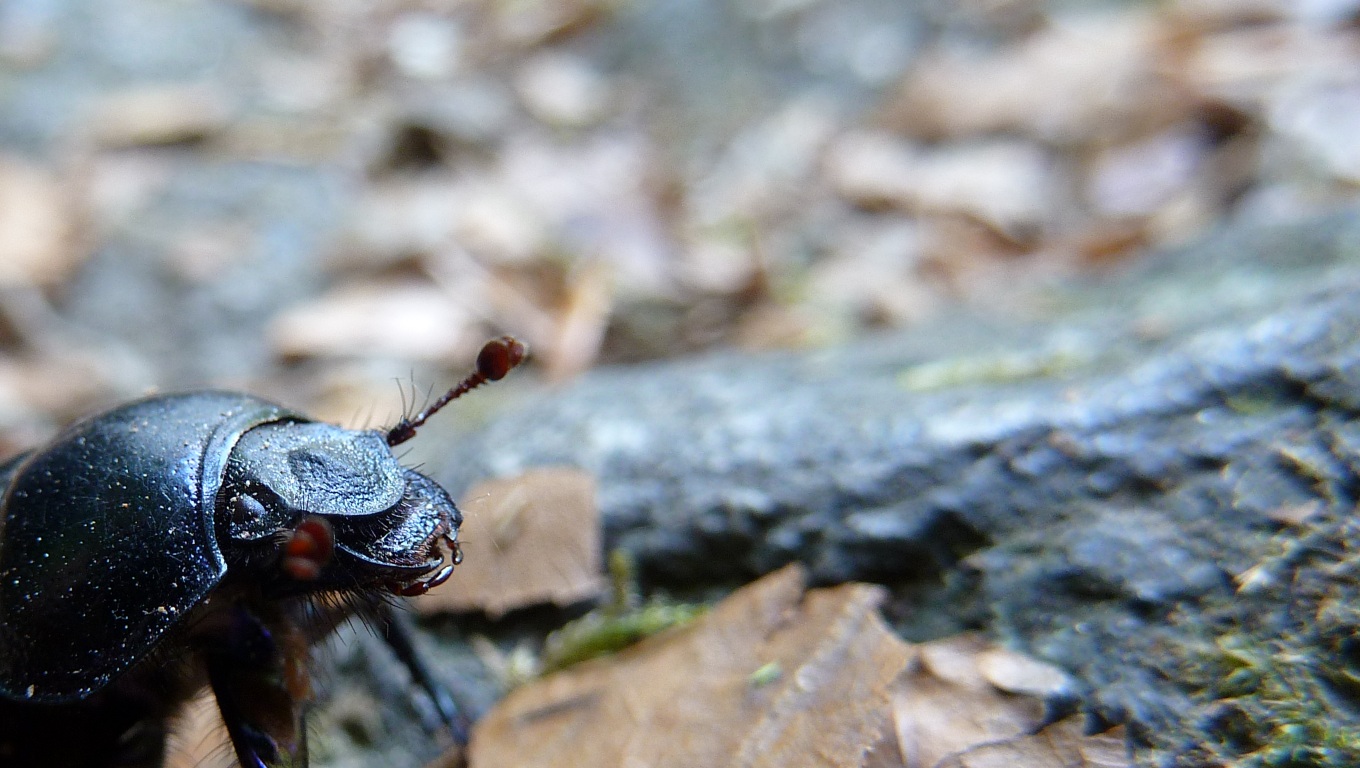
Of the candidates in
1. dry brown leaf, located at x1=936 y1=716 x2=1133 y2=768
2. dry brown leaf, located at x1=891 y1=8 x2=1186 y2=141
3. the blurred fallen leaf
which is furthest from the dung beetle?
dry brown leaf, located at x1=891 y1=8 x2=1186 y2=141

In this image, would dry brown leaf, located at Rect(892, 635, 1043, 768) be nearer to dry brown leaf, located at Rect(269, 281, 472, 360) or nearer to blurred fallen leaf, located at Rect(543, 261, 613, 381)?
blurred fallen leaf, located at Rect(543, 261, 613, 381)

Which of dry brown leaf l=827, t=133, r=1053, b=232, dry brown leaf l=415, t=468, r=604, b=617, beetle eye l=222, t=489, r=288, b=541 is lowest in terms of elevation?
dry brown leaf l=415, t=468, r=604, b=617

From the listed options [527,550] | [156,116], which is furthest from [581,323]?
[156,116]

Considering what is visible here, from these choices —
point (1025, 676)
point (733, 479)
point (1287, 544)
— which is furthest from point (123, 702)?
point (1287, 544)

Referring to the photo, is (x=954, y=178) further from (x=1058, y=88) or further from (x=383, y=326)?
(x=383, y=326)

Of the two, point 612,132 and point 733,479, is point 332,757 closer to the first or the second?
point 733,479

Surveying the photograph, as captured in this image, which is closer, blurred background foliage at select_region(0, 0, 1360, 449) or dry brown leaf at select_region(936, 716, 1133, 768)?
dry brown leaf at select_region(936, 716, 1133, 768)

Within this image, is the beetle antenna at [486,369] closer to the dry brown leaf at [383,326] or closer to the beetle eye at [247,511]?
the beetle eye at [247,511]

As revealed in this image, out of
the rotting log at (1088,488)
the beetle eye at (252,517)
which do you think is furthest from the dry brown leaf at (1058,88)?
the beetle eye at (252,517)
